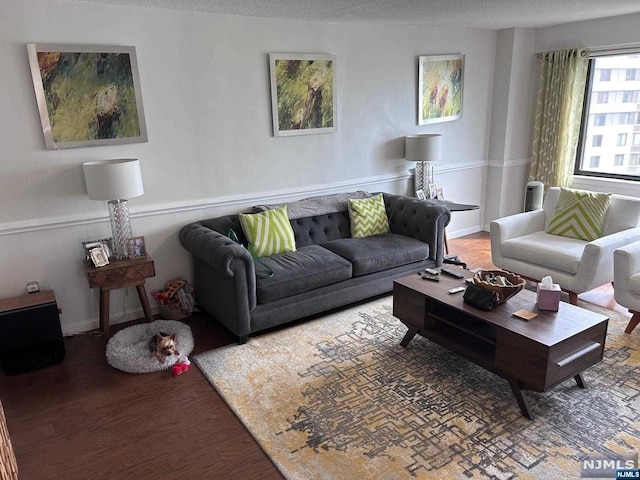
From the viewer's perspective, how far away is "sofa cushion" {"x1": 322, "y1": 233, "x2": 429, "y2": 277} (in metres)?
3.86

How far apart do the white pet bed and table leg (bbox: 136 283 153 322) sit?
7cm

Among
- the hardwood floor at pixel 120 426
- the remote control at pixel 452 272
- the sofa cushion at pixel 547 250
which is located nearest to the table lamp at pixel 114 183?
the hardwood floor at pixel 120 426

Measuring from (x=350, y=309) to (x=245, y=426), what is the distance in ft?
5.15

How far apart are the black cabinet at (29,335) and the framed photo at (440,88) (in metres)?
3.93

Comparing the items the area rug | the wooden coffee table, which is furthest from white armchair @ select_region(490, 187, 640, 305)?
the wooden coffee table

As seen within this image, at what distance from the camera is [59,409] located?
9.05 ft

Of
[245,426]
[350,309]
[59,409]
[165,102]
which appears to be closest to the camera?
[245,426]

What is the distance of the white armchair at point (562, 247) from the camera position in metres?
3.62

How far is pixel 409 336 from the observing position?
3244 mm

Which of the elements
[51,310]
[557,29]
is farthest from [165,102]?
[557,29]

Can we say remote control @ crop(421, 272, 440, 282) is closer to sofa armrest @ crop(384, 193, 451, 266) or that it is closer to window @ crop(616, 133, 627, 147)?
sofa armrest @ crop(384, 193, 451, 266)

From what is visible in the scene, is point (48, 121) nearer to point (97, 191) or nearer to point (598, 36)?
point (97, 191)

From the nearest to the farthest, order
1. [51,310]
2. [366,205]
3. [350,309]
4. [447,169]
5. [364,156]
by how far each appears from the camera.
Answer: [51,310], [350,309], [366,205], [364,156], [447,169]

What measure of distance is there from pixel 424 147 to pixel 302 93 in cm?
139
